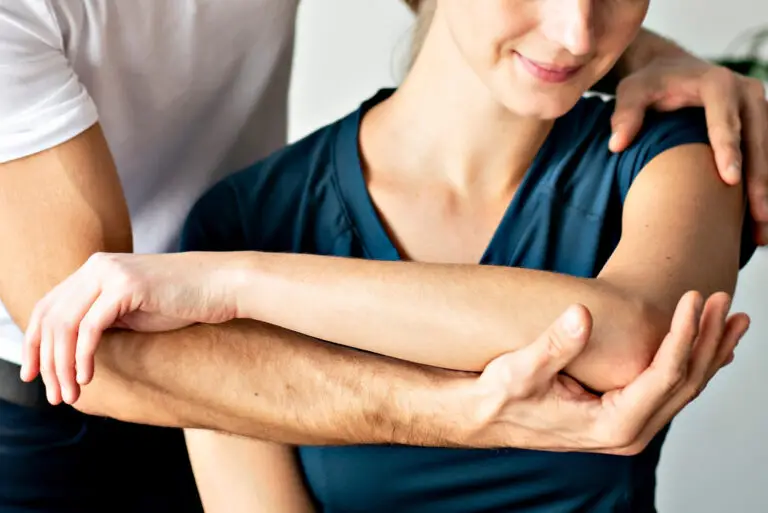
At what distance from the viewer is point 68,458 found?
1.43 m

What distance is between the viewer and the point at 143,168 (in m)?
1.37

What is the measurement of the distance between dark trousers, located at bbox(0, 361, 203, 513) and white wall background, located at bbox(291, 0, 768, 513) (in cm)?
106

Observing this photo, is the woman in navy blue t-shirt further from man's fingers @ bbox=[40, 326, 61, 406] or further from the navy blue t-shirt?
man's fingers @ bbox=[40, 326, 61, 406]

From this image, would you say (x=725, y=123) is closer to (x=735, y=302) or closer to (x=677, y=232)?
(x=677, y=232)

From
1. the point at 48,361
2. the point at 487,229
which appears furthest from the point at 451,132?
the point at 48,361

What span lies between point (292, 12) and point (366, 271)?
1.88ft

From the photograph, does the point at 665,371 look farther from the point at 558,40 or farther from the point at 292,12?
the point at 292,12

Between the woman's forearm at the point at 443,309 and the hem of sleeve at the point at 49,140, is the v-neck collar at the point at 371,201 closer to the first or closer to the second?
the woman's forearm at the point at 443,309

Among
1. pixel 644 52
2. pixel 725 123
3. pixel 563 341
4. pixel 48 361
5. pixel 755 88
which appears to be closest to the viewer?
pixel 563 341

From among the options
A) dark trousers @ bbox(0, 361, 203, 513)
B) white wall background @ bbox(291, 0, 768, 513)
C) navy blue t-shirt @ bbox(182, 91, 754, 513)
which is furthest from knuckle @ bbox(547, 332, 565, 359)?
white wall background @ bbox(291, 0, 768, 513)

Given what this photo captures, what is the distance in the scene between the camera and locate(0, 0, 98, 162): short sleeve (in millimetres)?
1057

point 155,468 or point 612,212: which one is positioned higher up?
point 612,212

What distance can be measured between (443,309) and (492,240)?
246 mm

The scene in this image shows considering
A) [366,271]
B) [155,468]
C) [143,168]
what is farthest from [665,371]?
[155,468]
